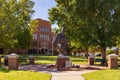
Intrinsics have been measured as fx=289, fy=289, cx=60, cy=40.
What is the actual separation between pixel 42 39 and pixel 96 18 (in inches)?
3248

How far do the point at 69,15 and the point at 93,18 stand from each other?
103 inches

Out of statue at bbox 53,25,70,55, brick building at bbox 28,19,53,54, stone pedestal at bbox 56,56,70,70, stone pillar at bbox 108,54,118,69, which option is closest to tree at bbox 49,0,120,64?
statue at bbox 53,25,70,55

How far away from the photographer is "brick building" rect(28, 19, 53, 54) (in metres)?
108

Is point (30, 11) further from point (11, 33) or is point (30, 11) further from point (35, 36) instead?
point (35, 36)

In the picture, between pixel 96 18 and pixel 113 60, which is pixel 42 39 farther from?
pixel 113 60

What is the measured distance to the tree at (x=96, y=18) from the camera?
30.1m

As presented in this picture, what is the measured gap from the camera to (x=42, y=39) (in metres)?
113

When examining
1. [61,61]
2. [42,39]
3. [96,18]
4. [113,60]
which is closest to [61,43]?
[61,61]

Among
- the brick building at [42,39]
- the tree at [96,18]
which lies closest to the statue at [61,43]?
the tree at [96,18]

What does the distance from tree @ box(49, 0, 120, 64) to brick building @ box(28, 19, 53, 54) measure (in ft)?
246

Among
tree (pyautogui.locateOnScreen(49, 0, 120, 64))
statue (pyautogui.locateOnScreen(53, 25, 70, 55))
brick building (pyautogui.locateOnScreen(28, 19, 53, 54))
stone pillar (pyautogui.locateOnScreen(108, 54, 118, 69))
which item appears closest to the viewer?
stone pillar (pyautogui.locateOnScreen(108, 54, 118, 69))

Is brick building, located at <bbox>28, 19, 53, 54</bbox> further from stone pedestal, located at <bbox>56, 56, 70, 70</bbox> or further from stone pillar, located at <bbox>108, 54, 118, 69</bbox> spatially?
stone pillar, located at <bbox>108, 54, 118, 69</bbox>

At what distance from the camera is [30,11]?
52688 mm

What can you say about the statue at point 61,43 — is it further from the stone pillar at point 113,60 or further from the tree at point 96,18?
the stone pillar at point 113,60
